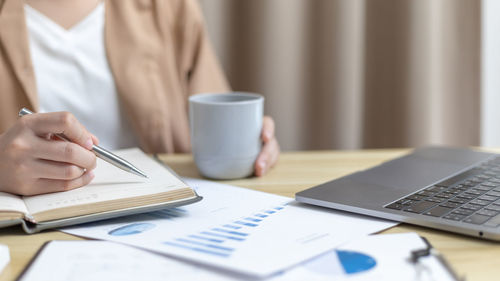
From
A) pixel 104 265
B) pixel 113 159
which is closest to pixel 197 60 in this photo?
pixel 113 159

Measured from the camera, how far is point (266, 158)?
0.83 metres

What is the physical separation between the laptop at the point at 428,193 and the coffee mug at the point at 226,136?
0.47 feet

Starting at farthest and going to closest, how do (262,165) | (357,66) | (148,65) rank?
(357,66) < (148,65) < (262,165)

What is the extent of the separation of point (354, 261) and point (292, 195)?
0.75 ft

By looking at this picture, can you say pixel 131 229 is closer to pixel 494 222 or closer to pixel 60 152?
pixel 60 152

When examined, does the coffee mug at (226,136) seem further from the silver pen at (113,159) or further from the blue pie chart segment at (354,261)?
the blue pie chart segment at (354,261)

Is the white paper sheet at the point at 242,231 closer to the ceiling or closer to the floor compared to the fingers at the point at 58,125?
closer to the floor

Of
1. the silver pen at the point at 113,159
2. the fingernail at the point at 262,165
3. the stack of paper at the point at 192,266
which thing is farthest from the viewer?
the fingernail at the point at 262,165

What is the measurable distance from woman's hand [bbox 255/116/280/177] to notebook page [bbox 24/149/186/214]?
0.15 metres

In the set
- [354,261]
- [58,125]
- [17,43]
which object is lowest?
[354,261]

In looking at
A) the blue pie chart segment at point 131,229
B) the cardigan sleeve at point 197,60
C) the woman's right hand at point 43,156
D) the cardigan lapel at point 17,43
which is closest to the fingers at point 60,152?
the woman's right hand at point 43,156

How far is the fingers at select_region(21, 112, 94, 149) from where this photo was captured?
63cm

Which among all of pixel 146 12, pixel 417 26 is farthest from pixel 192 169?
pixel 417 26

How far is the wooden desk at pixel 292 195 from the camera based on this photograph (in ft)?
1.61
